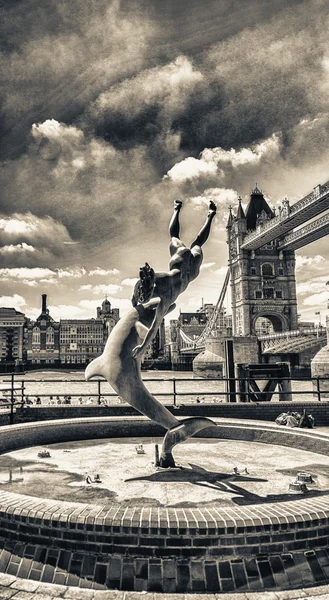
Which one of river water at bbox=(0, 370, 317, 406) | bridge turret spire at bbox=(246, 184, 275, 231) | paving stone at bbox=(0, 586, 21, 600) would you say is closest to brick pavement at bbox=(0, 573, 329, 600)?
paving stone at bbox=(0, 586, 21, 600)

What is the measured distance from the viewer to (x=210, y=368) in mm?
53562

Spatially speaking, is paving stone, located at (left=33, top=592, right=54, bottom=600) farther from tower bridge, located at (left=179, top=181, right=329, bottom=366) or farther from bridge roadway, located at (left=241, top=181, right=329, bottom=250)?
tower bridge, located at (left=179, top=181, right=329, bottom=366)

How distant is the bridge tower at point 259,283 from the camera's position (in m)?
88.7

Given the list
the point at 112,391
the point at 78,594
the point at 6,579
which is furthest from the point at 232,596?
the point at 112,391

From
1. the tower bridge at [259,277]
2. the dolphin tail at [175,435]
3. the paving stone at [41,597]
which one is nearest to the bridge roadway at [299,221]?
the tower bridge at [259,277]

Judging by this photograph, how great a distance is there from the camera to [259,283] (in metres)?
90.8

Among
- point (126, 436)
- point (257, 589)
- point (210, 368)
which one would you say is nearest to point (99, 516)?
point (257, 589)

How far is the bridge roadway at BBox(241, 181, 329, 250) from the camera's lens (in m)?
59.2

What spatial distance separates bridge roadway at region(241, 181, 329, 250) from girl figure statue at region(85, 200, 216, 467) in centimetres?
5466

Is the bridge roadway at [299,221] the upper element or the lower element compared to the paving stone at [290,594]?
upper

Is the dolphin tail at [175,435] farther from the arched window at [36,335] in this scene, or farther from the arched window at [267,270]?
the arched window at [36,335]

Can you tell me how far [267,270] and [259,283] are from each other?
4.08 metres

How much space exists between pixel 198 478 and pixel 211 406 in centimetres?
539

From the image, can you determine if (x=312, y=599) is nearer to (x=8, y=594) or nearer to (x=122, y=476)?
(x=8, y=594)
